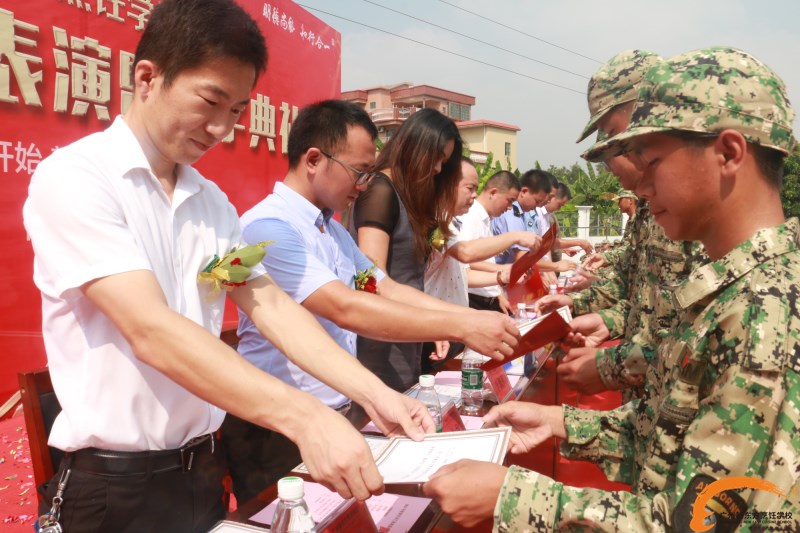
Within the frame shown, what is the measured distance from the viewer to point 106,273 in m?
0.98

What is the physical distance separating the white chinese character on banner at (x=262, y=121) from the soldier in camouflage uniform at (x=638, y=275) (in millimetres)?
3707

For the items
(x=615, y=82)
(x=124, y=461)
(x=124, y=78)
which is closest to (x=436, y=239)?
(x=615, y=82)

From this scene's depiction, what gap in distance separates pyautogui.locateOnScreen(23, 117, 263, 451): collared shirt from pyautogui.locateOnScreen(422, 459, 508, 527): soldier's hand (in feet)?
1.74

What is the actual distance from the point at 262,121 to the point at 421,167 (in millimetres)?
3255

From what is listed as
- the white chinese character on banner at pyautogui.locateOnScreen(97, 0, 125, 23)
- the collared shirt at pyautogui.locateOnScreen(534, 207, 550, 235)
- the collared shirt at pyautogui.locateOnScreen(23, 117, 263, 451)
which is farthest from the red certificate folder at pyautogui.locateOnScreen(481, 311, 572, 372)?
the collared shirt at pyautogui.locateOnScreen(534, 207, 550, 235)

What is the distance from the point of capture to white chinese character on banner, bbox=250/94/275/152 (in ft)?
16.9

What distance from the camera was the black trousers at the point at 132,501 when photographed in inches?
43.1

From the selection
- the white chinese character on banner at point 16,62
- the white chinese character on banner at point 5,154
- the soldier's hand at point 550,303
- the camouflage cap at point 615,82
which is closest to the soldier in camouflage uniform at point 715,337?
the camouflage cap at point 615,82

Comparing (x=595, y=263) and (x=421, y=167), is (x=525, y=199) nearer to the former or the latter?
(x=595, y=263)

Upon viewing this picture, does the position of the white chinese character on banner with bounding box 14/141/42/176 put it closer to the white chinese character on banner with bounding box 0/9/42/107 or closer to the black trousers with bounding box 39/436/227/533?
the white chinese character on banner with bounding box 0/9/42/107

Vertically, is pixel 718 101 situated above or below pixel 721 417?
above

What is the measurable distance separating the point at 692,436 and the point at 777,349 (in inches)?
7.5

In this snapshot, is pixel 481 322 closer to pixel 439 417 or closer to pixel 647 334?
pixel 439 417

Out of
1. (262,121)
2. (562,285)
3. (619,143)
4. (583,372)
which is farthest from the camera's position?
(562,285)
